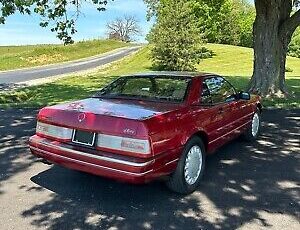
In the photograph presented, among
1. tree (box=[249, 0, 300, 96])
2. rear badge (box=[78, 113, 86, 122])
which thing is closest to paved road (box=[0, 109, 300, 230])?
rear badge (box=[78, 113, 86, 122])

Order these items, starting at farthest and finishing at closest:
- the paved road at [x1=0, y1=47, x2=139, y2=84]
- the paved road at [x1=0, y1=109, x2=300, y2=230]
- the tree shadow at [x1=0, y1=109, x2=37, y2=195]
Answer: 1. the paved road at [x1=0, y1=47, x2=139, y2=84]
2. the tree shadow at [x1=0, y1=109, x2=37, y2=195]
3. the paved road at [x1=0, y1=109, x2=300, y2=230]

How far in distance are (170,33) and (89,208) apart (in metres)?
25.0

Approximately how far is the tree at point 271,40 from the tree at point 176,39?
16.5 meters

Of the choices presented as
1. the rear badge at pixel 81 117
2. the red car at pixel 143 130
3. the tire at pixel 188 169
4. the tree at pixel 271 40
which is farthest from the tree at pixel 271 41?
the rear badge at pixel 81 117

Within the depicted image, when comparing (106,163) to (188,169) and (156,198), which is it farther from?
(188,169)

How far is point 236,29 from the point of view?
50.9 m

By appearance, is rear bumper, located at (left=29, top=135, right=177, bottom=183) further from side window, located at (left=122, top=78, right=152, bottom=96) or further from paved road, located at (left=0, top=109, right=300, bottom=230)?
side window, located at (left=122, top=78, right=152, bottom=96)

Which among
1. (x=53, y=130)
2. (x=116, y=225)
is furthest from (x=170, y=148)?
(x=53, y=130)

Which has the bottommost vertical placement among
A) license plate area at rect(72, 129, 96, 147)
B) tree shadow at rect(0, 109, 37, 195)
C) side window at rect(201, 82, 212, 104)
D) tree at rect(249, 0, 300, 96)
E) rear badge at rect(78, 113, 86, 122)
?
tree shadow at rect(0, 109, 37, 195)

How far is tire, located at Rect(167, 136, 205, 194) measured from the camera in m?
3.95

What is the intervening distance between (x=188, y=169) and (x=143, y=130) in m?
0.94

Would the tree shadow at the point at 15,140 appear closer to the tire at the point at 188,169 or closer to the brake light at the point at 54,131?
the brake light at the point at 54,131

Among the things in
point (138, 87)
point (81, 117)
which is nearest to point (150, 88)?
point (138, 87)

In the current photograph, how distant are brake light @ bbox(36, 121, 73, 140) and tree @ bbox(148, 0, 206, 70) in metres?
24.2
